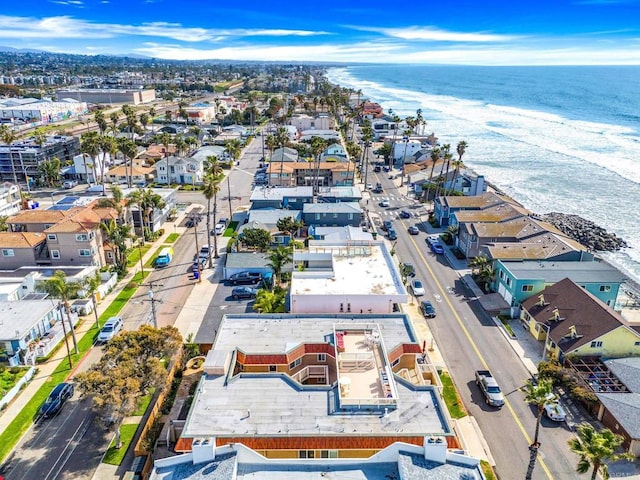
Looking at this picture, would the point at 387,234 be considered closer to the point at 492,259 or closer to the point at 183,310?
the point at 492,259

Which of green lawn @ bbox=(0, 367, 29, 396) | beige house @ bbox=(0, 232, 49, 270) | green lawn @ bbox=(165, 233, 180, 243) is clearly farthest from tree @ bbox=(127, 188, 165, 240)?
green lawn @ bbox=(0, 367, 29, 396)

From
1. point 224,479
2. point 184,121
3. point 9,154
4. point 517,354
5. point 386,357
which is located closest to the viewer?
point 224,479

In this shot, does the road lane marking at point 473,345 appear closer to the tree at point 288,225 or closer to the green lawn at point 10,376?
the tree at point 288,225

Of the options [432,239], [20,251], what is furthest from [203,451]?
[432,239]

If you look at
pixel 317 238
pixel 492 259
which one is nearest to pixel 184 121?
pixel 317 238

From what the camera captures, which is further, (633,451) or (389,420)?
(633,451)

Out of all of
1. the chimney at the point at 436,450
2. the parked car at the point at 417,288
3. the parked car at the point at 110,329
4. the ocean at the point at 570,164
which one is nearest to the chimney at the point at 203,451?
the chimney at the point at 436,450
